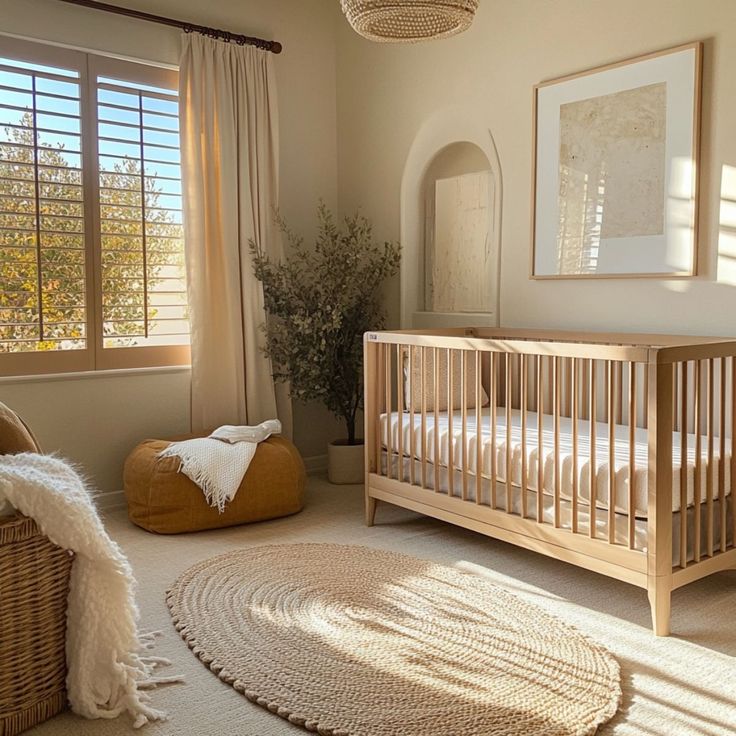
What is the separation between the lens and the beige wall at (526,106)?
2898mm

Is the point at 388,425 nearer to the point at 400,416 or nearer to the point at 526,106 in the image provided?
the point at 400,416

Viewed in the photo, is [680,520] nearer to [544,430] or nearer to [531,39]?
[544,430]

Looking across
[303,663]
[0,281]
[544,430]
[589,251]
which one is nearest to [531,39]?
[589,251]

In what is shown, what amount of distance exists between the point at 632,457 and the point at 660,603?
42 centimetres

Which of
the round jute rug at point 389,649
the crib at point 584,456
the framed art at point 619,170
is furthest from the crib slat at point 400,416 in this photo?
the framed art at point 619,170

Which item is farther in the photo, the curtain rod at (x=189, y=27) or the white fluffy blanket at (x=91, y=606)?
the curtain rod at (x=189, y=27)

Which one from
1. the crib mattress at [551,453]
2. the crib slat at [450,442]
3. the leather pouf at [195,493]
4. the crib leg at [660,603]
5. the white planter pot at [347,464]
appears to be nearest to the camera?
the crib leg at [660,603]

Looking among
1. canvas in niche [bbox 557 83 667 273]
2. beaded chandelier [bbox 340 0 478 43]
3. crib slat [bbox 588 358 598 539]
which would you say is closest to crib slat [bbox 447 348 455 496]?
crib slat [bbox 588 358 598 539]

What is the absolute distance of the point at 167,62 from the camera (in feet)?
12.8

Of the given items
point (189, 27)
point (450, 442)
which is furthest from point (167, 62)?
point (450, 442)

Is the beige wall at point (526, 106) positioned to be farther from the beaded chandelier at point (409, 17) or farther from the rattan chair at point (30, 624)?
the rattan chair at point (30, 624)

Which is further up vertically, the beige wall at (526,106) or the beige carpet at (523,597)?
the beige wall at (526,106)

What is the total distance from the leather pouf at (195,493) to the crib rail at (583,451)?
15.7 inches

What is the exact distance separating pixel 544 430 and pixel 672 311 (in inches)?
26.3
